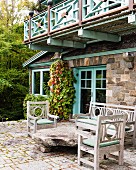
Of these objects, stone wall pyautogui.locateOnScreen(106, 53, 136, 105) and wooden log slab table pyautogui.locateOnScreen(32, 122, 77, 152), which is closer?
wooden log slab table pyautogui.locateOnScreen(32, 122, 77, 152)

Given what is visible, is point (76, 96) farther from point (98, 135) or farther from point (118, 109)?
point (98, 135)

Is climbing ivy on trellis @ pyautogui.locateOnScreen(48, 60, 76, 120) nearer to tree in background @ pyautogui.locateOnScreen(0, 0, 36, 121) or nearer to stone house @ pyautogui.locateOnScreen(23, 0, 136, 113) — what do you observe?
stone house @ pyautogui.locateOnScreen(23, 0, 136, 113)

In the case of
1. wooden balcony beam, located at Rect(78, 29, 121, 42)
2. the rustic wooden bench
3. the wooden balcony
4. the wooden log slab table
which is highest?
the wooden balcony

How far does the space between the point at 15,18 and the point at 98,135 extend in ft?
51.5

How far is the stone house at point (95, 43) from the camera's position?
5.92m

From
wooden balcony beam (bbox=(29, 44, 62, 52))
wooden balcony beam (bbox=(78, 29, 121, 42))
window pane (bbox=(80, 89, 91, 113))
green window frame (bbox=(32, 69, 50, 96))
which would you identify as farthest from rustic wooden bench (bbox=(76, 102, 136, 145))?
green window frame (bbox=(32, 69, 50, 96))

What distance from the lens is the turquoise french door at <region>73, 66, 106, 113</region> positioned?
26.3ft

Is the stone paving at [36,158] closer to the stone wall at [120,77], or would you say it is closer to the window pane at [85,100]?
the stone wall at [120,77]

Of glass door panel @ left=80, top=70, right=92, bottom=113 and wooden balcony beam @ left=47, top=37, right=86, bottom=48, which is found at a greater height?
wooden balcony beam @ left=47, top=37, right=86, bottom=48

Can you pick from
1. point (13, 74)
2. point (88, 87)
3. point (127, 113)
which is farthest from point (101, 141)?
point (13, 74)

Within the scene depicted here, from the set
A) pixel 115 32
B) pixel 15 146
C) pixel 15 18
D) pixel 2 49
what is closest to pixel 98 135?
pixel 15 146

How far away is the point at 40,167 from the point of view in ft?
14.0

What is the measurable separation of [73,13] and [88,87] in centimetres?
289

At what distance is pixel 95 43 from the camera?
8008 millimetres
